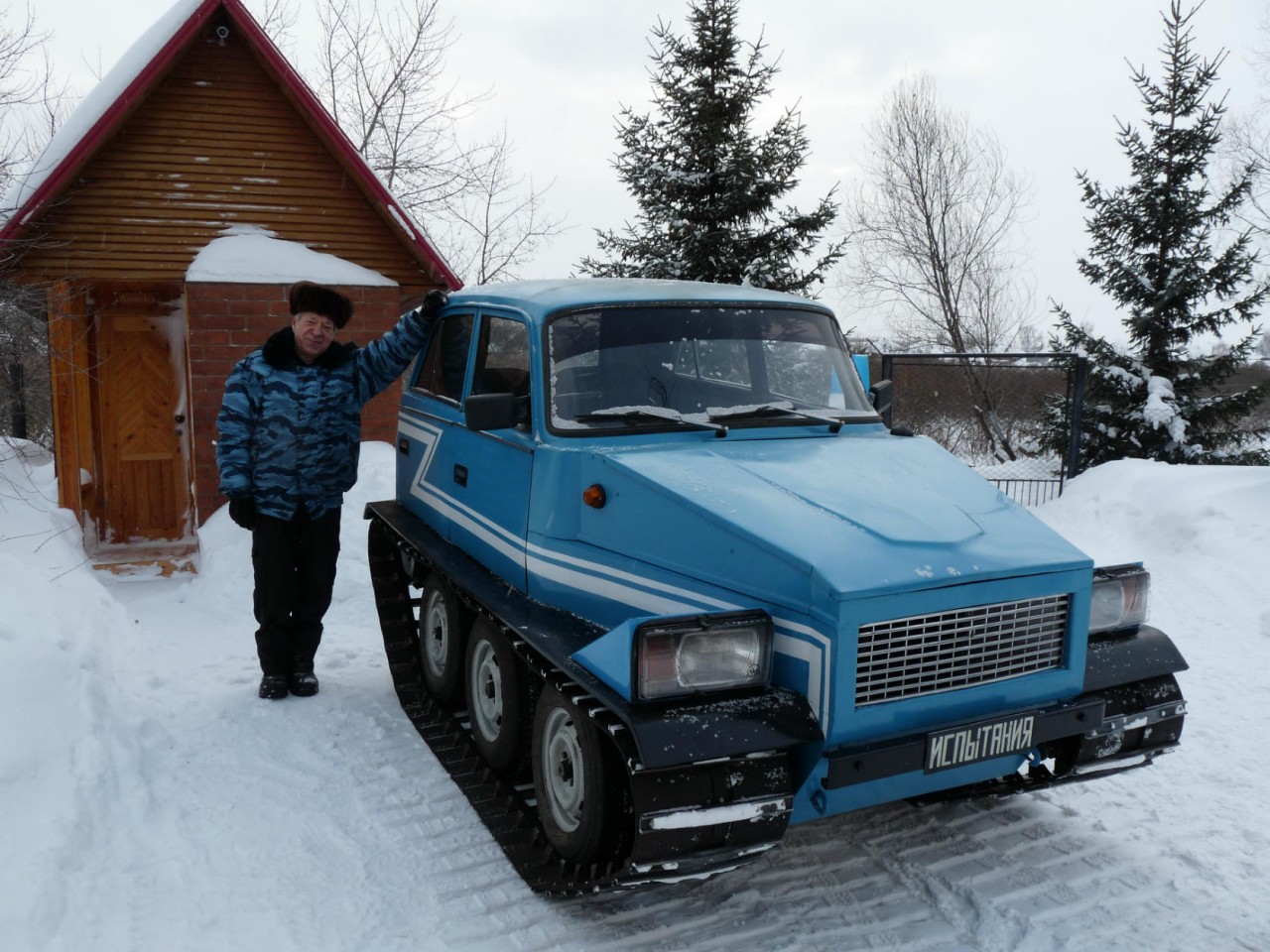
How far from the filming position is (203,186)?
8.91 m

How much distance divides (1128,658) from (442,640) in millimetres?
3429

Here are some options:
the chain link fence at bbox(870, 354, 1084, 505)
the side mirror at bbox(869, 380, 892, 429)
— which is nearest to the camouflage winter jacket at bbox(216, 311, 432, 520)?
the side mirror at bbox(869, 380, 892, 429)

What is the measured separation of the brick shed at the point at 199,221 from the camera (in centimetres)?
841

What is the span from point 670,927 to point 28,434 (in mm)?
21798

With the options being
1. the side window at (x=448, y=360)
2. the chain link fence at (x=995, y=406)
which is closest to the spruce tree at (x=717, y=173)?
the chain link fence at (x=995, y=406)

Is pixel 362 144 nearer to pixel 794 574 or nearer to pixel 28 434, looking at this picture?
pixel 28 434

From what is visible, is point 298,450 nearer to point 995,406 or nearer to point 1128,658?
point 1128,658

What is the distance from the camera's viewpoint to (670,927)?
11.1ft

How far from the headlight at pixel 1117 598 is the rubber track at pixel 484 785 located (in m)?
1.67

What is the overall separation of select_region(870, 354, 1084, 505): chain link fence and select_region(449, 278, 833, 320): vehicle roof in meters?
7.60

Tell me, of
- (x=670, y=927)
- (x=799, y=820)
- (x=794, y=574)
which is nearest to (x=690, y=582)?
(x=794, y=574)

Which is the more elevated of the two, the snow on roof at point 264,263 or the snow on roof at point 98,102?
the snow on roof at point 98,102

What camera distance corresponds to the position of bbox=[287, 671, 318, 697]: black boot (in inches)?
219

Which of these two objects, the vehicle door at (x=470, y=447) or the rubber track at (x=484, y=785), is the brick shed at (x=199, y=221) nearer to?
the rubber track at (x=484, y=785)
